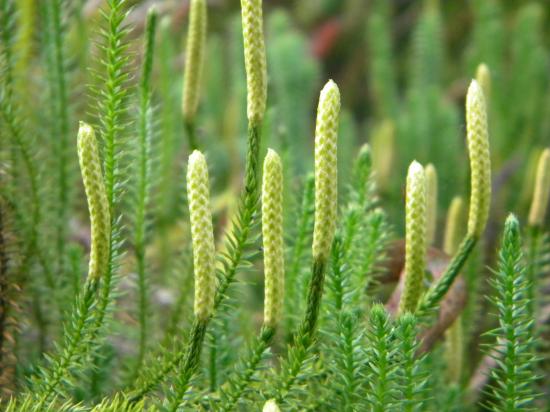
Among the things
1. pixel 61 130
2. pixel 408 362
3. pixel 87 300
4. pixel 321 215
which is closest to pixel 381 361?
pixel 408 362

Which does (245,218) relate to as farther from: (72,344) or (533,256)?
(533,256)

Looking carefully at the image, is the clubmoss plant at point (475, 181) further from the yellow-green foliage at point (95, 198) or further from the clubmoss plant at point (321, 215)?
the yellow-green foliage at point (95, 198)

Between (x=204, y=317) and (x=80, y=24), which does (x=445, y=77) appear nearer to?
(x=80, y=24)

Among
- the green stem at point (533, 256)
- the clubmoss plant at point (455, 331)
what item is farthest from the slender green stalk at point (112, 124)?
the green stem at point (533, 256)

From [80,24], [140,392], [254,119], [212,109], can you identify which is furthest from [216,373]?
[212,109]

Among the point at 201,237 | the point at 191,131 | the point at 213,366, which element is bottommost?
the point at 213,366

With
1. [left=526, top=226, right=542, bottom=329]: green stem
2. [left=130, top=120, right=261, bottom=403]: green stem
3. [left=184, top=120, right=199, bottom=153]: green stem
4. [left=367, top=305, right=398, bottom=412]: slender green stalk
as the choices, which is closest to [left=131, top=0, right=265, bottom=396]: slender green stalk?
[left=130, top=120, right=261, bottom=403]: green stem
